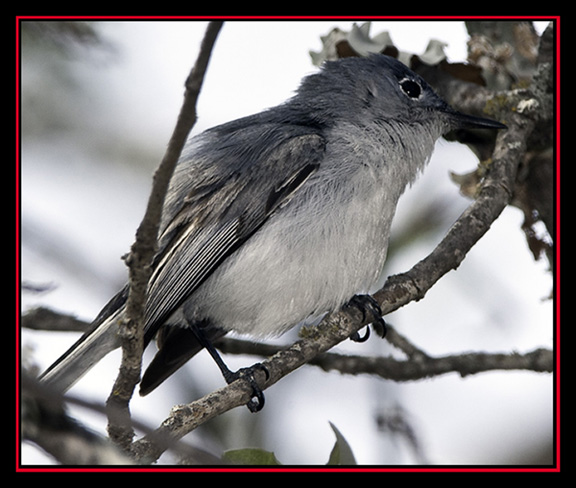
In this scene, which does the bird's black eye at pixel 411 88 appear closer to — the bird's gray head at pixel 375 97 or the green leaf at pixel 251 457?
the bird's gray head at pixel 375 97

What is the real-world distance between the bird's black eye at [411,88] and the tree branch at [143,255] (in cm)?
201

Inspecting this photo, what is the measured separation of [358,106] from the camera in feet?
10.7

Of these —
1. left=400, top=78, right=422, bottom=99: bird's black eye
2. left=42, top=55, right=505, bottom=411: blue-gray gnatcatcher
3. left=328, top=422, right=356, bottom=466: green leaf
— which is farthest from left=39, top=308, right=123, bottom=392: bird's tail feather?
left=400, top=78, right=422, bottom=99: bird's black eye

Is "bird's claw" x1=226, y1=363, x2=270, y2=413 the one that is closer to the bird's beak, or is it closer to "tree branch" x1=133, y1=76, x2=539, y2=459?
"tree branch" x1=133, y1=76, x2=539, y2=459

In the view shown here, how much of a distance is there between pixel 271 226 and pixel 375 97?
988 millimetres

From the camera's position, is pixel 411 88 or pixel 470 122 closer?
pixel 470 122

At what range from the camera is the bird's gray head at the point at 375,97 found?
3.23m

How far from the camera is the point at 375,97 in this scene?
3328mm

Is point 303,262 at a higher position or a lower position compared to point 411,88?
lower

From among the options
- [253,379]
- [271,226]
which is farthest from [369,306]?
[253,379]

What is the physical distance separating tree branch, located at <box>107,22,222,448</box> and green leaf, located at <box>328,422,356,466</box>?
1.89 feet

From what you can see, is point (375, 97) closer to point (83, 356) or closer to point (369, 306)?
point (369, 306)

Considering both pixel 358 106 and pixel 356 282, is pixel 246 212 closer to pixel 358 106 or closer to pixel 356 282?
pixel 356 282

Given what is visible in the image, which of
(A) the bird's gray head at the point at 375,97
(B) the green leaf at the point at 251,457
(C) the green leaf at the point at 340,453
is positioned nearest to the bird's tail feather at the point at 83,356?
(B) the green leaf at the point at 251,457
